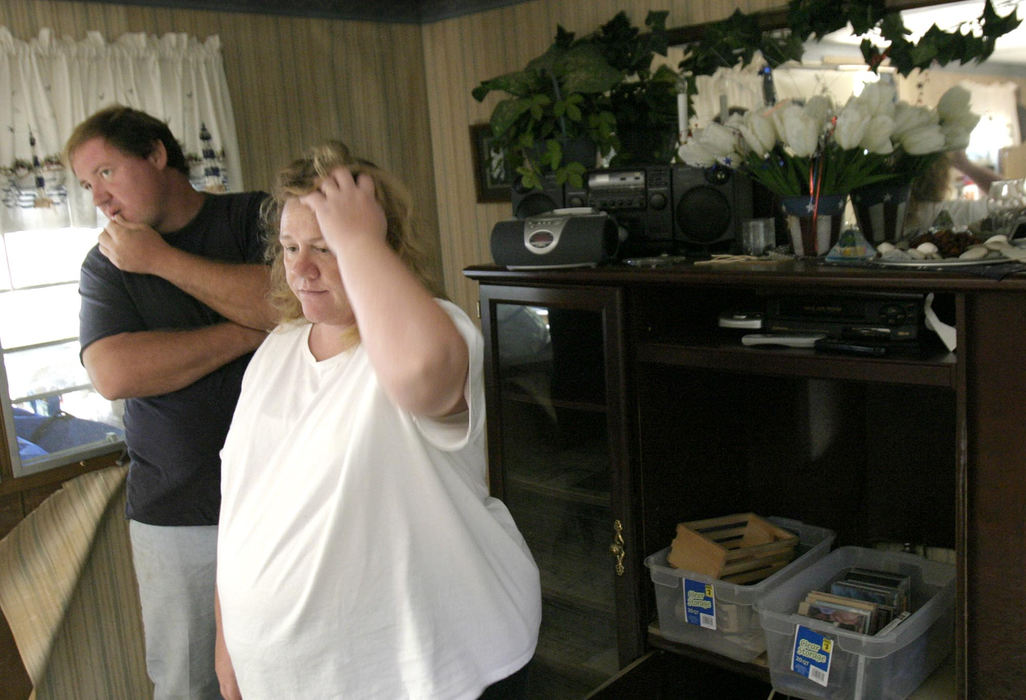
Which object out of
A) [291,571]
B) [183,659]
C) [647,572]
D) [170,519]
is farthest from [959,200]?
[183,659]

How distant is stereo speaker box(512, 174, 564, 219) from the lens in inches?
99.4

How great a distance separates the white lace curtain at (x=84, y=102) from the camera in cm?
253

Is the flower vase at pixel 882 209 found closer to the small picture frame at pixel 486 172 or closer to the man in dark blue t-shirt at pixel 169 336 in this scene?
the man in dark blue t-shirt at pixel 169 336

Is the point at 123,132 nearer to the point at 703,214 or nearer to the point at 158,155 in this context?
the point at 158,155

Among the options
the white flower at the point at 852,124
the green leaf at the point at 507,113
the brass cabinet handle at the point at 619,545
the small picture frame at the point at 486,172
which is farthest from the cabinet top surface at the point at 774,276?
the small picture frame at the point at 486,172

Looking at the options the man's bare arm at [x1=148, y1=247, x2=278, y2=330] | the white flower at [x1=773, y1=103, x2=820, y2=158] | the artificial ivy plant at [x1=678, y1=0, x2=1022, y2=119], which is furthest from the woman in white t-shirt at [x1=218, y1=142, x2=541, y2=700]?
the artificial ivy plant at [x1=678, y1=0, x2=1022, y2=119]

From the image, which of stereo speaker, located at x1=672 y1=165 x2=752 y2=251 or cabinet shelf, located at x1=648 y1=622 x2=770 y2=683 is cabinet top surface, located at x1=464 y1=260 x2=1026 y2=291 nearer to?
stereo speaker, located at x1=672 y1=165 x2=752 y2=251

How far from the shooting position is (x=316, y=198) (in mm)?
1233

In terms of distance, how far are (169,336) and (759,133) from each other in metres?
1.30

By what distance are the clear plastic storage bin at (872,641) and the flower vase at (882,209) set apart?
0.75 metres

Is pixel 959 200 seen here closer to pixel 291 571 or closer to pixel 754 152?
pixel 754 152

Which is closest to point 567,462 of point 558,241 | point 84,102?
point 558,241

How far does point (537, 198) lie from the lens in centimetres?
258

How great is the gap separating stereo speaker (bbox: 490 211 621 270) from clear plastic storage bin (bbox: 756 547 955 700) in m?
0.86
